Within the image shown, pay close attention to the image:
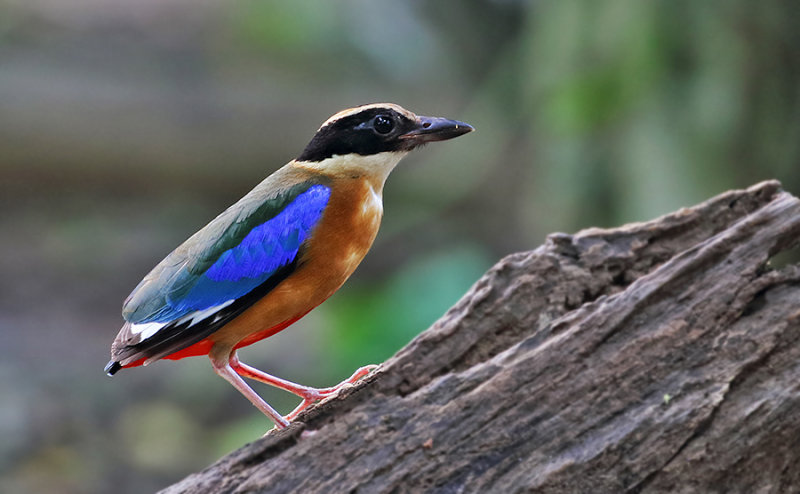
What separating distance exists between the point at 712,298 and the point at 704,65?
12.2ft

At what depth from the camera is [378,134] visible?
3.49 m

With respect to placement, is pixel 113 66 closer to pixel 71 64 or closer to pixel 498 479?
pixel 71 64

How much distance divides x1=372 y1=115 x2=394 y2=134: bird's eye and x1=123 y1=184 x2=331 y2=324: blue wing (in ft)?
0.96

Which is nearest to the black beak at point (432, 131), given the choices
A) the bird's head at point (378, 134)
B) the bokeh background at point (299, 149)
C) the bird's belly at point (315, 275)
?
the bird's head at point (378, 134)

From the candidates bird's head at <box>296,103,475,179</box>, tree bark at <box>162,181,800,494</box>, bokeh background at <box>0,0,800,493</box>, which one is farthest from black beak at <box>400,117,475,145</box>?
bokeh background at <box>0,0,800,493</box>

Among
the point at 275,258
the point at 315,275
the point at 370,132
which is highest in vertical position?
the point at 370,132

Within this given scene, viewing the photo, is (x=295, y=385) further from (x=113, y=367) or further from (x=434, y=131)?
(x=434, y=131)

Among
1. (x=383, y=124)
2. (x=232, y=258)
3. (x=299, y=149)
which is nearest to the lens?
(x=232, y=258)

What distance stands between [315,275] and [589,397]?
3.32ft

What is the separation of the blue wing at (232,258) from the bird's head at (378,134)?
0.18 metres

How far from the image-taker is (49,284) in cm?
995

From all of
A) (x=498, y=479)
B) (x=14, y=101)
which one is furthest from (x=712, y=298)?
Answer: (x=14, y=101)

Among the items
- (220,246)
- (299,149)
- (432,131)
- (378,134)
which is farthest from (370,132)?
(299,149)

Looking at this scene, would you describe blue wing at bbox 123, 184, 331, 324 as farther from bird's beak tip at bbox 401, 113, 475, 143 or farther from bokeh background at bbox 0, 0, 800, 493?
bokeh background at bbox 0, 0, 800, 493
